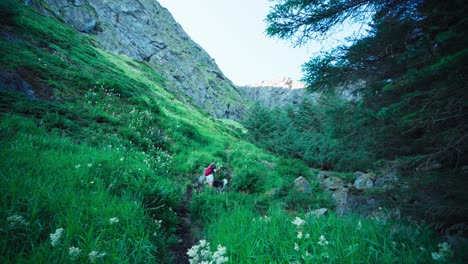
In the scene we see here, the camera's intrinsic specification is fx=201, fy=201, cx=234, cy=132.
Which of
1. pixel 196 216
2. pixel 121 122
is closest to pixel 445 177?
pixel 196 216

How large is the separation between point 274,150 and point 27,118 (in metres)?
22.2

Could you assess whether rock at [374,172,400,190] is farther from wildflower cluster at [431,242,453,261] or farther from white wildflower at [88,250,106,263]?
white wildflower at [88,250,106,263]

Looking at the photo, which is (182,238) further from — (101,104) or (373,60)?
(101,104)

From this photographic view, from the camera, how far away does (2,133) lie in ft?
15.1

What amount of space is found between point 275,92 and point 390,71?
16220cm

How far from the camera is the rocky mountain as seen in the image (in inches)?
5669

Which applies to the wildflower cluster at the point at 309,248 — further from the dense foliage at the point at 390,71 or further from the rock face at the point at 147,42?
the rock face at the point at 147,42

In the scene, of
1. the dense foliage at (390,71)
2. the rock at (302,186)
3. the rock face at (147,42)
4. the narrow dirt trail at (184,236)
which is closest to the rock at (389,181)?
the dense foliage at (390,71)

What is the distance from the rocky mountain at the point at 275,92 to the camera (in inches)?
5669

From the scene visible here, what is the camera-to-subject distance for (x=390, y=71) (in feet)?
16.0

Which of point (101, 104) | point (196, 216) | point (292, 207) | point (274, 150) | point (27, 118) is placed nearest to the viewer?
point (196, 216)

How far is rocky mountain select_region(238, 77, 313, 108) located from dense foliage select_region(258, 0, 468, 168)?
434 ft

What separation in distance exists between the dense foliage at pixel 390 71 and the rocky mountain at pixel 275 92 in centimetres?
13221

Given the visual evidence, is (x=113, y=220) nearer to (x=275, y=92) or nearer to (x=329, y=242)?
(x=329, y=242)
